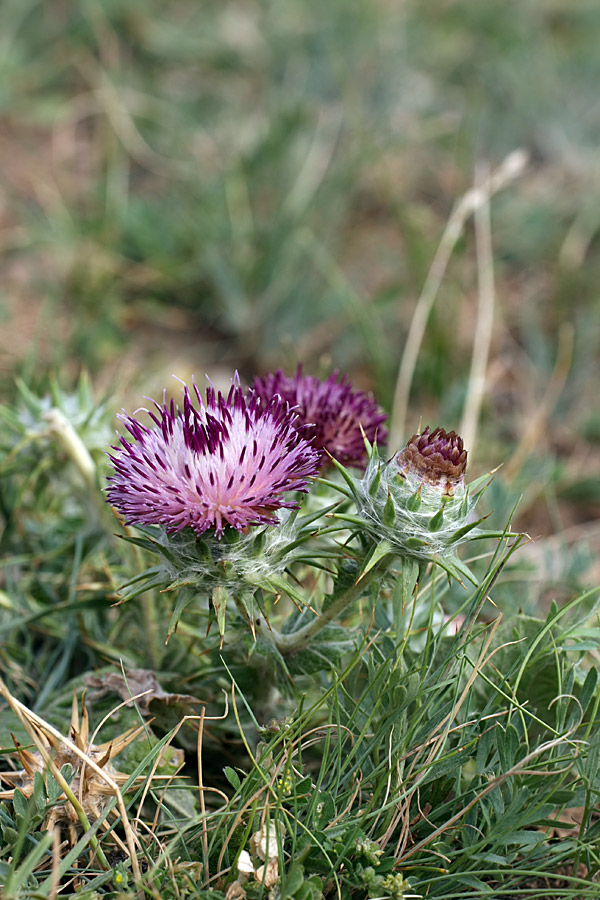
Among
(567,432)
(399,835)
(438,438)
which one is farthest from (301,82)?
(399,835)

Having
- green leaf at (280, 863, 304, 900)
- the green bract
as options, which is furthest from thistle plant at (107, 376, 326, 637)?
green leaf at (280, 863, 304, 900)

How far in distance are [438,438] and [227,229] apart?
319 centimetres

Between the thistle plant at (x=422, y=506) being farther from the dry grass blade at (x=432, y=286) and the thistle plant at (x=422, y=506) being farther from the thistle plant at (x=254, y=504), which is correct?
the dry grass blade at (x=432, y=286)

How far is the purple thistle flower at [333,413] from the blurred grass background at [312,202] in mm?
1158

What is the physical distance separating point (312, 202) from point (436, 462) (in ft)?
10.6

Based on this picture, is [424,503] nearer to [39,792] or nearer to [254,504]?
[254,504]

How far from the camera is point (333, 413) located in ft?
6.56

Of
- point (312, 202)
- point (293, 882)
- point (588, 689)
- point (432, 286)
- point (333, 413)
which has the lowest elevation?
point (293, 882)

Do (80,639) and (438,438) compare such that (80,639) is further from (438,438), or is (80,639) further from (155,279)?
(155,279)

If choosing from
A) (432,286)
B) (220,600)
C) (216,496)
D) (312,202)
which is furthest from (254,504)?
(312,202)

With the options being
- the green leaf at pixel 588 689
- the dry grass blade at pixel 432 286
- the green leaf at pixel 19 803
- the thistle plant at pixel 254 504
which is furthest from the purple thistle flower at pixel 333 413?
the dry grass blade at pixel 432 286

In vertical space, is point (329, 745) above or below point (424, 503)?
below

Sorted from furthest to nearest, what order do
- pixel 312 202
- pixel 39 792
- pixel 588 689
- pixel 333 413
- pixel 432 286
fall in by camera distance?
pixel 312 202, pixel 432 286, pixel 333 413, pixel 588 689, pixel 39 792

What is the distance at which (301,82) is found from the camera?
5.35 meters
